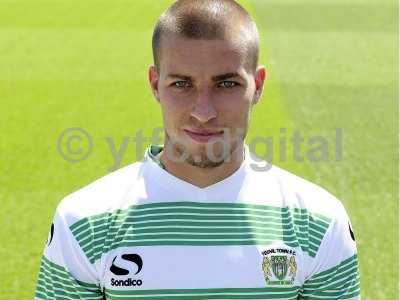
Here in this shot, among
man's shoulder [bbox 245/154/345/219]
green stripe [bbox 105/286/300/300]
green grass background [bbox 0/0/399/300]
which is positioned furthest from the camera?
green grass background [bbox 0/0/399/300]

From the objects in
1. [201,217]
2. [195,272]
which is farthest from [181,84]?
[195,272]

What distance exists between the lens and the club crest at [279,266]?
2096 millimetres

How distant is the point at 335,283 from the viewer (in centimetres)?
214

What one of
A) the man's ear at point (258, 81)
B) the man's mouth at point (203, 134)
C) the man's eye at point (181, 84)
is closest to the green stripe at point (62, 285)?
the man's mouth at point (203, 134)

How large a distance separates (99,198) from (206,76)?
19.2 inches

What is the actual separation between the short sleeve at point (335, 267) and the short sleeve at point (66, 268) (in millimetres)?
661

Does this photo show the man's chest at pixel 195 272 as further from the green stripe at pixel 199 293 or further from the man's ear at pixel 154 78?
the man's ear at pixel 154 78

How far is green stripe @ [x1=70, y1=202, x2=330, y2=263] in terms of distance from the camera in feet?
6.88

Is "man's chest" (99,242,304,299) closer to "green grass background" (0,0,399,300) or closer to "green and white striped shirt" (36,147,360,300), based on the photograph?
"green and white striped shirt" (36,147,360,300)

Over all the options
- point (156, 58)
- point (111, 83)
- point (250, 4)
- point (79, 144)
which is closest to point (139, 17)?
point (250, 4)

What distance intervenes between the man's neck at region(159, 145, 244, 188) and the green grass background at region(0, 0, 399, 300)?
9.71 ft

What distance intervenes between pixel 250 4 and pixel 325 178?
10.5 meters

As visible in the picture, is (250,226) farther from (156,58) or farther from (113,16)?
(113,16)

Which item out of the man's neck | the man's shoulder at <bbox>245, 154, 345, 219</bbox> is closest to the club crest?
the man's shoulder at <bbox>245, 154, 345, 219</bbox>
